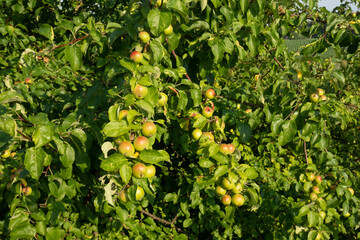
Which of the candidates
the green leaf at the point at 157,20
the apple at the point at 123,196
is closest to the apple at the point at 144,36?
the green leaf at the point at 157,20

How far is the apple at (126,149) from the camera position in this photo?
4.18 feet

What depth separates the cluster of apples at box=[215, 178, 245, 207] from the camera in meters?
1.69

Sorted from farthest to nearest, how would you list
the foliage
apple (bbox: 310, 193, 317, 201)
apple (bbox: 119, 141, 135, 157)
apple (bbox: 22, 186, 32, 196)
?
1. apple (bbox: 310, 193, 317, 201)
2. apple (bbox: 22, 186, 32, 196)
3. the foliage
4. apple (bbox: 119, 141, 135, 157)

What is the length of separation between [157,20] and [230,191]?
1202mm

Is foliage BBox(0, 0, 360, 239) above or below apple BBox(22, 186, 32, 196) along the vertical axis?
above

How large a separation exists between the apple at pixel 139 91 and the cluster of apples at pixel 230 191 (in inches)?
29.8

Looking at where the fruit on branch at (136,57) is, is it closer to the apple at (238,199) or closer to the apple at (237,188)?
the apple at (237,188)

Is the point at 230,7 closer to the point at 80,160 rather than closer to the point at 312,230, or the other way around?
the point at 80,160

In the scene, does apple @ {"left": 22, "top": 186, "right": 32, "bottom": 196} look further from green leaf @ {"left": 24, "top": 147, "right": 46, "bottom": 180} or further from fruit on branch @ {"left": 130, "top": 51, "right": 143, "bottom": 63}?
fruit on branch @ {"left": 130, "top": 51, "right": 143, "bottom": 63}

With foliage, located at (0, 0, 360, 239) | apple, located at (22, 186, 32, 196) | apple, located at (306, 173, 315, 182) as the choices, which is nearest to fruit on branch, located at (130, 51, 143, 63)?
foliage, located at (0, 0, 360, 239)

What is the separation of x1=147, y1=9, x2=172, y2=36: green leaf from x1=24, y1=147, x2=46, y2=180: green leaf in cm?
83

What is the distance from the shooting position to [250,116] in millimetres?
2053

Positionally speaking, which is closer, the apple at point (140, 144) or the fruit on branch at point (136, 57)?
Result: the apple at point (140, 144)

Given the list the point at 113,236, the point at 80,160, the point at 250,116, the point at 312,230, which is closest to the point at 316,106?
the point at 250,116
